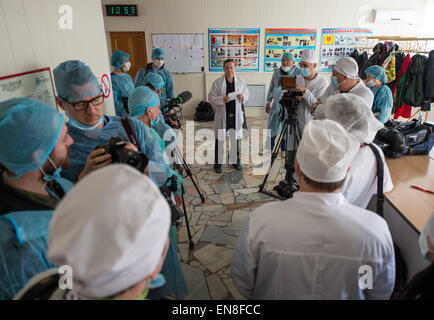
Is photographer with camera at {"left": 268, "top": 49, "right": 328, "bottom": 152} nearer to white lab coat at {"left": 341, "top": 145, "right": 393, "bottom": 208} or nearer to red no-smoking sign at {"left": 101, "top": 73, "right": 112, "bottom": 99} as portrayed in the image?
white lab coat at {"left": 341, "top": 145, "right": 393, "bottom": 208}

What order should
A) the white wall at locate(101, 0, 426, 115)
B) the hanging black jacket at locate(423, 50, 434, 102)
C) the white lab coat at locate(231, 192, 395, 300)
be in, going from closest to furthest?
the white lab coat at locate(231, 192, 395, 300) < the hanging black jacket at locate(423, 50, 434, 102) < the white wall at locate(101, 0, 426, 115)

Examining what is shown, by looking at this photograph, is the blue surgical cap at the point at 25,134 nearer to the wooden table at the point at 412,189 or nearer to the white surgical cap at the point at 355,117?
the white surgical cap at the point at 355,117

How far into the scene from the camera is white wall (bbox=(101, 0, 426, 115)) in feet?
22.0

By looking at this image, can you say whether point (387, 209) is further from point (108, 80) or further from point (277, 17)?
point (277, 17)

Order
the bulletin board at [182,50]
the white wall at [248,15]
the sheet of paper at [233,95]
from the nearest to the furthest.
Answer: the sheet of paper at [233,95], the white wall at [248,15], the bulletin board at [182,50]

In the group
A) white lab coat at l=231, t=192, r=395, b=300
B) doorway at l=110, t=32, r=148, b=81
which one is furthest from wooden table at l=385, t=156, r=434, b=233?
doorway at l=110, t=32, r=148, b=81

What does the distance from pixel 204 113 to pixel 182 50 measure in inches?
72.0

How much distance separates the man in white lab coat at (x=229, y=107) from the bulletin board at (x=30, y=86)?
2.56 m

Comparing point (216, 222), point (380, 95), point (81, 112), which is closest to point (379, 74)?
point (380, 95)

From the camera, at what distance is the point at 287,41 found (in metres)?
7.09

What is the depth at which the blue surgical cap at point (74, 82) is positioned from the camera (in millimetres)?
1493

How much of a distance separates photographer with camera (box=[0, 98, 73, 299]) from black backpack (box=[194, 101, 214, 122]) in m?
6.32

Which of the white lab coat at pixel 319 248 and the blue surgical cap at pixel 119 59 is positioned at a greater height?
the blue surgical cap at pixel 119 59

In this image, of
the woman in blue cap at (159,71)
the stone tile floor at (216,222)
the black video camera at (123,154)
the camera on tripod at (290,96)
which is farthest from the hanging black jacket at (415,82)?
the black video camera at (123,154)
